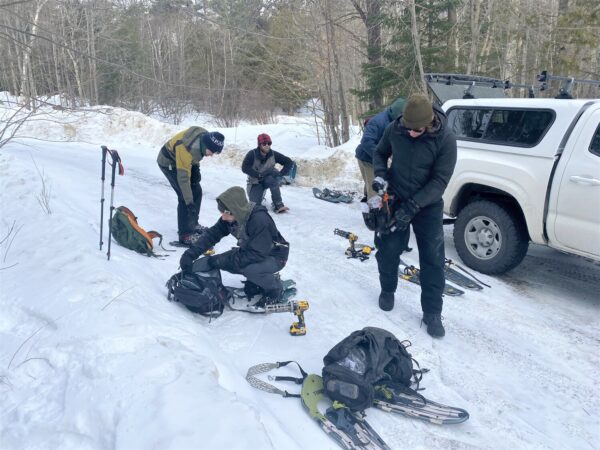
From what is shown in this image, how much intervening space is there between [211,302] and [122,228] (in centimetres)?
215

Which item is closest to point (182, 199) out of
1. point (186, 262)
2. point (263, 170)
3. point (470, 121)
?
point (263, 170)

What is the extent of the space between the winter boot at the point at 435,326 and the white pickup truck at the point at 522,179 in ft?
5.31

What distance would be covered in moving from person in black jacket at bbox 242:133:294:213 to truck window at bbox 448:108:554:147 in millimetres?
3151

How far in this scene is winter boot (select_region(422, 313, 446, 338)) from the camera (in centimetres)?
451

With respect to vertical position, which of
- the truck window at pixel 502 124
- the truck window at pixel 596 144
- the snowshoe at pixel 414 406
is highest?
the truck window at pixel 502 124

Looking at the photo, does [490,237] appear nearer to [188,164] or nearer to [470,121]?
[470,121]

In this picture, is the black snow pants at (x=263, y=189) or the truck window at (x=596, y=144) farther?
the black snow pants at (x=263, y=189)

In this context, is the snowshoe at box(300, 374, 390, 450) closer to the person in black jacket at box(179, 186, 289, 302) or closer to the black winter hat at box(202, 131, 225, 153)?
the person in black jacket at box(179, 186, 289, 302)

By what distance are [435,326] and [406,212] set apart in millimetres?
1145

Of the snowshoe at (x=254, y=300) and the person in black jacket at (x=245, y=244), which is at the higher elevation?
the person in black jacket at (x=245, y=244)

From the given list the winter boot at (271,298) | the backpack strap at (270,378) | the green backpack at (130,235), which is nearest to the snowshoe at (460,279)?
the winter boot at (271,298)

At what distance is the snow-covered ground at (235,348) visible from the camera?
2885 millimetres

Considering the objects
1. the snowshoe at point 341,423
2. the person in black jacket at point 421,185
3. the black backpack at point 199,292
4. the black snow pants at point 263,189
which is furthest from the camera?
the black snow pants at point 263,189

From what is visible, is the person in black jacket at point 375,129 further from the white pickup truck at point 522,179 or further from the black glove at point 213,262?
the black glove at point 213,262
